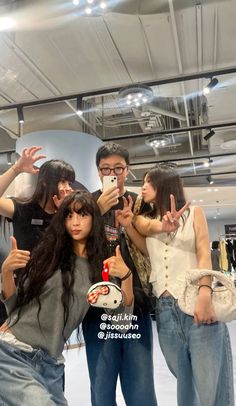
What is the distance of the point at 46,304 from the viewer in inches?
38.0

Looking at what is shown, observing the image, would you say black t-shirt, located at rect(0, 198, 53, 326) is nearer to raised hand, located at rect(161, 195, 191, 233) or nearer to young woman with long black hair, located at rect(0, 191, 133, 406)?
young woman with long black hair, located at rect(0, 191, 133, 406)

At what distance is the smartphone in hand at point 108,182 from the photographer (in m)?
1.07

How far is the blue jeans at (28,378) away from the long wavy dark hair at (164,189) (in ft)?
1.76

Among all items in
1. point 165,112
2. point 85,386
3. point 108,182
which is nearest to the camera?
point 108,182

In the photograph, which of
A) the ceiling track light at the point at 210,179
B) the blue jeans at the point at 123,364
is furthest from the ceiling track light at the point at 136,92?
the ceiling track light at the point at 210,179

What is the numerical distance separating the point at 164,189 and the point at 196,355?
491 mm

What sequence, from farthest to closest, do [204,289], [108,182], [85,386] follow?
[85,386] < [108,182] < [204,289]

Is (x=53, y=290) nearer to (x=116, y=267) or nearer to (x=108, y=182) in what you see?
(x=116, y=267)

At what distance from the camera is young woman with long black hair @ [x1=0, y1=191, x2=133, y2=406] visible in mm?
924

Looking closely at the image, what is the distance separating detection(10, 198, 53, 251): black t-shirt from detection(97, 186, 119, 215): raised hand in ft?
0.59

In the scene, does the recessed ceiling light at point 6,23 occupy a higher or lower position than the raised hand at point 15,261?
higher

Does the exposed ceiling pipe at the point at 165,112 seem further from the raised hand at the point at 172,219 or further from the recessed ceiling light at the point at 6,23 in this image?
the raised hand at the point at 172,219

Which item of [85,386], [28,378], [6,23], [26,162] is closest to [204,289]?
[28,378]

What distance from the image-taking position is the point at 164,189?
109cm
